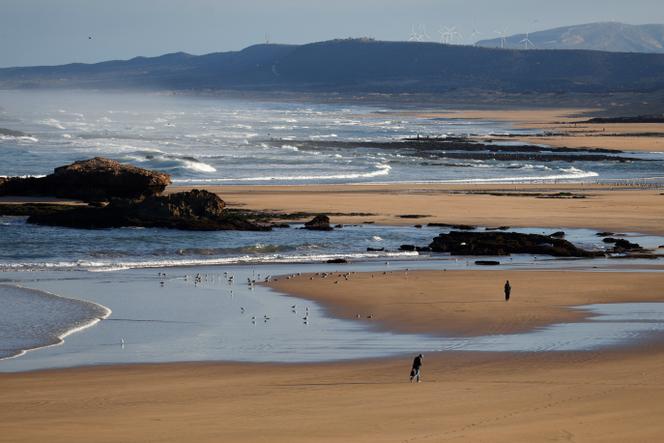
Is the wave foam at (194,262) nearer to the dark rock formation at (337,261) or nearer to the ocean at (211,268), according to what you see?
the ocean at (211,268)

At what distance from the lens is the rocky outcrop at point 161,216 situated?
101 feet

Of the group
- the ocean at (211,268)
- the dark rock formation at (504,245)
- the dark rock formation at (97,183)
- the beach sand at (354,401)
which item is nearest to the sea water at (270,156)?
the ocean at (211,268)

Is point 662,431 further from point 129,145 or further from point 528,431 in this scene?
point 129,145

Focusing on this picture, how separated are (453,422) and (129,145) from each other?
55847mm

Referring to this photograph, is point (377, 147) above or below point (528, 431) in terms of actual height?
above

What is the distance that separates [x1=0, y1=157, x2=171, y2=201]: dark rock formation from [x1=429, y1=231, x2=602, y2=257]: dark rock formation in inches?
440

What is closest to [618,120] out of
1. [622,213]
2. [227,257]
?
[622,213]

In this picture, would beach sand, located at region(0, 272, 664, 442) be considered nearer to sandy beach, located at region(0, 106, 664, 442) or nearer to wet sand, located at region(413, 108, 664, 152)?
sandy beach, located at region(0, 106, 664, 442)

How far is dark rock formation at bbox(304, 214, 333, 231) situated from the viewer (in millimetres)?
Result: 31016

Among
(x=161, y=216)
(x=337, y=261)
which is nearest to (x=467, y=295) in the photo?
(x=337, y=261)

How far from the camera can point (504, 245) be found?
1124 inches

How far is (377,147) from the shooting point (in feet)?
228

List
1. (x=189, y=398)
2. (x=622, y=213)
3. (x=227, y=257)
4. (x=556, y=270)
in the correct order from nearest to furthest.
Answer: (x=189, y=398) → (x=556, y=270) → (x=227, y=257) → (x=622, y=213)

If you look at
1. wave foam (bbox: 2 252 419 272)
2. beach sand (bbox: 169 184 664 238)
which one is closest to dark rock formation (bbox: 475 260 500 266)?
wave foam (bbox: 2 252 419 272)
